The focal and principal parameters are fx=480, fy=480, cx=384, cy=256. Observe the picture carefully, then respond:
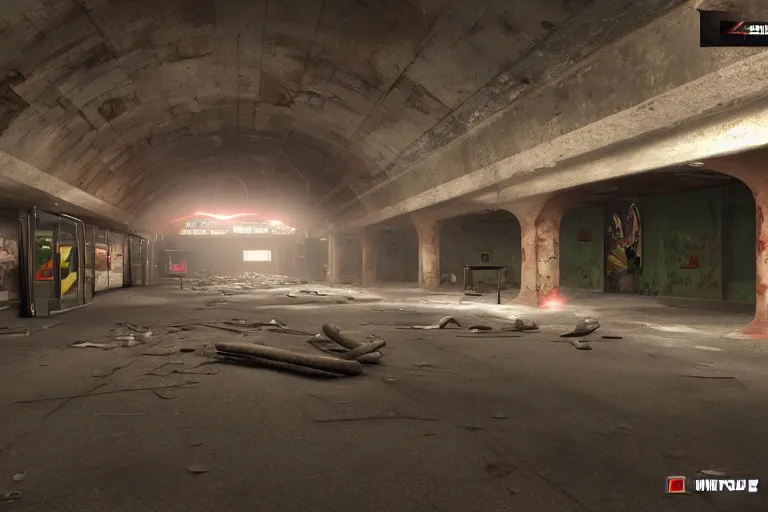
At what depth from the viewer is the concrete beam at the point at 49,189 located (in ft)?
29.9

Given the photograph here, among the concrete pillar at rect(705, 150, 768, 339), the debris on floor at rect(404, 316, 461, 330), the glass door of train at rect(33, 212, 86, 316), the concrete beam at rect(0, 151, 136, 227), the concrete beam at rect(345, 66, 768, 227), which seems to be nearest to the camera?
the concrete beam at rect(345, 66, 768, 227)

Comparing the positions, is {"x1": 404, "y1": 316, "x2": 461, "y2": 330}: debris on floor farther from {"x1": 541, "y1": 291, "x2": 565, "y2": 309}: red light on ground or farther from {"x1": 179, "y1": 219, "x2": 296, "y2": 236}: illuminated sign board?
{"x1": 179, "y1": 219, "x2": 296, "y2": 236}: illuminated sign board

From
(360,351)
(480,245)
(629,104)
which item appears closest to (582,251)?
(480,245)

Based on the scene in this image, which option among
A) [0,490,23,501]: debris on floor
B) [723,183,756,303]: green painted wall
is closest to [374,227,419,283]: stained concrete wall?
[723,183,756,303]: green painted wall

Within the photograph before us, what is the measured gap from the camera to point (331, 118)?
12281 millimetres

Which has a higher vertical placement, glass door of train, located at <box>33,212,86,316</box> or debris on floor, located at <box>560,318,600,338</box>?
glass door of train, located at <box>33,212,86,316</box>

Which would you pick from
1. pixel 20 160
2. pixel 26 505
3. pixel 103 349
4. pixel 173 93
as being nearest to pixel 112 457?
pixel 26 505

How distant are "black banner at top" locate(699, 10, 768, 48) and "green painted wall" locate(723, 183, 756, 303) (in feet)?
38.5

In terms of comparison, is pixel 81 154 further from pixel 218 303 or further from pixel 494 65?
pixel 494 65

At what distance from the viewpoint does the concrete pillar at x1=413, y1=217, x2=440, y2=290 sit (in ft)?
66.2

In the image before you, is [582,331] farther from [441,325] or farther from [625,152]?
[625,152]

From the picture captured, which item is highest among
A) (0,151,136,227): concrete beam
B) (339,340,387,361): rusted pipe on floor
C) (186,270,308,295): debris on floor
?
(0,151,136,227): concrete beam

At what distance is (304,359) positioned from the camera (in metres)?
5.63

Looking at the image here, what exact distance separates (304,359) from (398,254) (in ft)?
80.4
